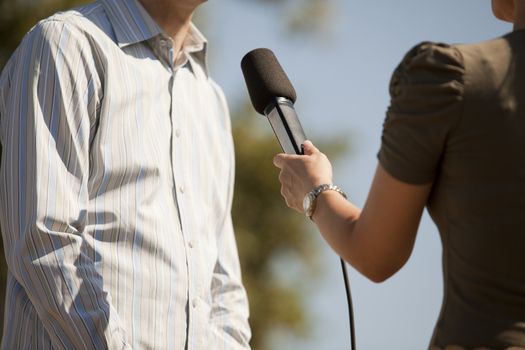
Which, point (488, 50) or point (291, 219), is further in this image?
point (291, 219)

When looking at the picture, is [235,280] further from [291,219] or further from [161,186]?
[291,219]

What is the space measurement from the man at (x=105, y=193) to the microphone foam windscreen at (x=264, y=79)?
37 centimetres

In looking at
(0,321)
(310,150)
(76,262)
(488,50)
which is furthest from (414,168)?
(0,321)

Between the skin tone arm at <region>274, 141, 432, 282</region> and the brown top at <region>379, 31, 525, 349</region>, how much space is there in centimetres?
5

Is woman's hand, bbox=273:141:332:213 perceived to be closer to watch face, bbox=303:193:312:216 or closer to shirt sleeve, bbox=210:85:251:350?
watch face, bbox=303:193:312:216

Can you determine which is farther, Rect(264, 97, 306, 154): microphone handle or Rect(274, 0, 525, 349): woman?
Rect(264, 97, 306, 154): microphone handle

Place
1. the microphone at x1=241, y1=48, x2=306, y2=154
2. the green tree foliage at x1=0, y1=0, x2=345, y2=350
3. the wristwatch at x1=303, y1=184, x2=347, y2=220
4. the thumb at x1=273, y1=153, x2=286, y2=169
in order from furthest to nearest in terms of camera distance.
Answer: the green tree foliage at x1=0, y1=0, x2=345, y2=350 < the microphone at x1=241, y1=48, x2=306, y2=154 < the thumb at x1=273, y1=153, x2=286, y2=169 < the wristwatch at x1=303, y1=184, x2=347, y2=220

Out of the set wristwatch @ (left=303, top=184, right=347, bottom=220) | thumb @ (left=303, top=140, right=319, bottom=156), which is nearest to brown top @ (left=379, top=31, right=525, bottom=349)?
wristwatch @ (left=303, top=184, right=347, bottom=220)

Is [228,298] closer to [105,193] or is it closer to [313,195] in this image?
[105,193]

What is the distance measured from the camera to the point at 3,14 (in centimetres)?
1301

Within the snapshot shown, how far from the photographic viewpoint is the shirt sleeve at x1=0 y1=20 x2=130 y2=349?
8.90ft

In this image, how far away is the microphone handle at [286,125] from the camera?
2.55 m

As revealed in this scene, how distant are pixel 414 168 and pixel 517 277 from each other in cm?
31

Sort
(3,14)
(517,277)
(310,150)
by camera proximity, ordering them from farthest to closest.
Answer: (3,14)
(310,150)
(517,277)
